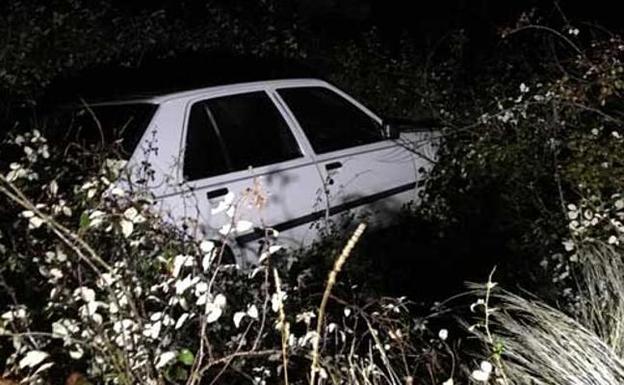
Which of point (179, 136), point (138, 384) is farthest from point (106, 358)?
point (179, 136)

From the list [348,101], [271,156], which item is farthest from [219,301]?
[348,101]

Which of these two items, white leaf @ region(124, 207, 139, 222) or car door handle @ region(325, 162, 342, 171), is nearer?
white leaf @ region(124, 207, 139, 222)

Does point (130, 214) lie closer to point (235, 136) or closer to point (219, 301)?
point (219, 301)

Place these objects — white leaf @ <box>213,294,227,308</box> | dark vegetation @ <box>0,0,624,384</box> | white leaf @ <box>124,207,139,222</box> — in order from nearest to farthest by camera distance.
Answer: white leaf @ <box>213,294,227,308</box> < white leaf @ <box>124,207,139,222</box> < dark vegetation @ <box>0,0,624,384</box>

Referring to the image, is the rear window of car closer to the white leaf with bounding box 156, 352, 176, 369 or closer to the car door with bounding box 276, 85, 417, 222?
the car door with bounding box 276, 85, 417, 222

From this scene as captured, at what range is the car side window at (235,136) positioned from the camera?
6.14 meters

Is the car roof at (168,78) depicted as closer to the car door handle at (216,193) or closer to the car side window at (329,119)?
the car side window at (329,119)

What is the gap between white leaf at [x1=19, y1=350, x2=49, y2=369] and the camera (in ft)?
9.61

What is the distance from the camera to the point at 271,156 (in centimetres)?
662

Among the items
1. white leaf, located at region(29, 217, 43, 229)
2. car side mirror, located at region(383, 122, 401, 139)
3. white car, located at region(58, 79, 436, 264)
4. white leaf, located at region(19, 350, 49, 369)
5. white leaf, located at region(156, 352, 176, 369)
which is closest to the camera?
white leaf, located at region(19, 350, 49, 369)

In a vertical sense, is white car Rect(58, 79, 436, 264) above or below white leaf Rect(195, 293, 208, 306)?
below

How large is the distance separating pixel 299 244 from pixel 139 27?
7.46 metres

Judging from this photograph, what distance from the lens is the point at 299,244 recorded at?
21.4 feet

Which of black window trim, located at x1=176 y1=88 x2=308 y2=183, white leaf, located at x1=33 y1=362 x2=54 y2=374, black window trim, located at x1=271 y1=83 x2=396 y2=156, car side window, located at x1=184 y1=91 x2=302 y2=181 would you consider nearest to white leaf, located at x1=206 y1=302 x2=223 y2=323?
white leaf, located at x1=33 y1=362 x2=54 y2=374
